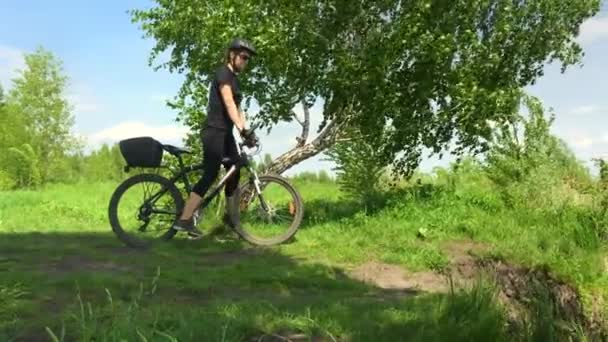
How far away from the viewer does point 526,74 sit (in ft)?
37.1

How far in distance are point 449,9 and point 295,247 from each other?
14.9ft

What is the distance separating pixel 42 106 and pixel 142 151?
32.4 m

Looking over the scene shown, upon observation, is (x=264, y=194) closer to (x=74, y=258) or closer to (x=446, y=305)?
(x=74, y=258)

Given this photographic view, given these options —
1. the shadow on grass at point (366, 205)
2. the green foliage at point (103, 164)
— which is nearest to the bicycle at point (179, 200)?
the shadow on grass at point (366, 205)

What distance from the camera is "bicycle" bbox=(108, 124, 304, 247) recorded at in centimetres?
821

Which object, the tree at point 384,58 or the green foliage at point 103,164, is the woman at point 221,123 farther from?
the green foliage at point 103,164

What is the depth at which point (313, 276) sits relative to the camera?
265 inches

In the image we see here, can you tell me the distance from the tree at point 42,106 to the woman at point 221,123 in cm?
3247

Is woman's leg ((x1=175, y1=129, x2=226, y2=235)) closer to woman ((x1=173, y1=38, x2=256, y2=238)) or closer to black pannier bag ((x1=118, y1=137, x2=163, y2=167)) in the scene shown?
woman ((x1=173, y1=38, x2=256, y2=238))

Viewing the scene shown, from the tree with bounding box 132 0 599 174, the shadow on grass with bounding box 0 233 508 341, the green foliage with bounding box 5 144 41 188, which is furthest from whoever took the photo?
the green foliage with bounding box 5 144 41 188

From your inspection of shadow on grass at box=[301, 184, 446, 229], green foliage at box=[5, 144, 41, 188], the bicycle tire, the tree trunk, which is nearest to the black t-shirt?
the bicycle tire

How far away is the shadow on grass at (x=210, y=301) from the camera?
4.25m

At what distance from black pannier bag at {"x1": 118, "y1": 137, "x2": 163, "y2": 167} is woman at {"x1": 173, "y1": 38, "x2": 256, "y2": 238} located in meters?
0.63

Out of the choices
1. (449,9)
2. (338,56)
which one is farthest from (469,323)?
(449,9)
